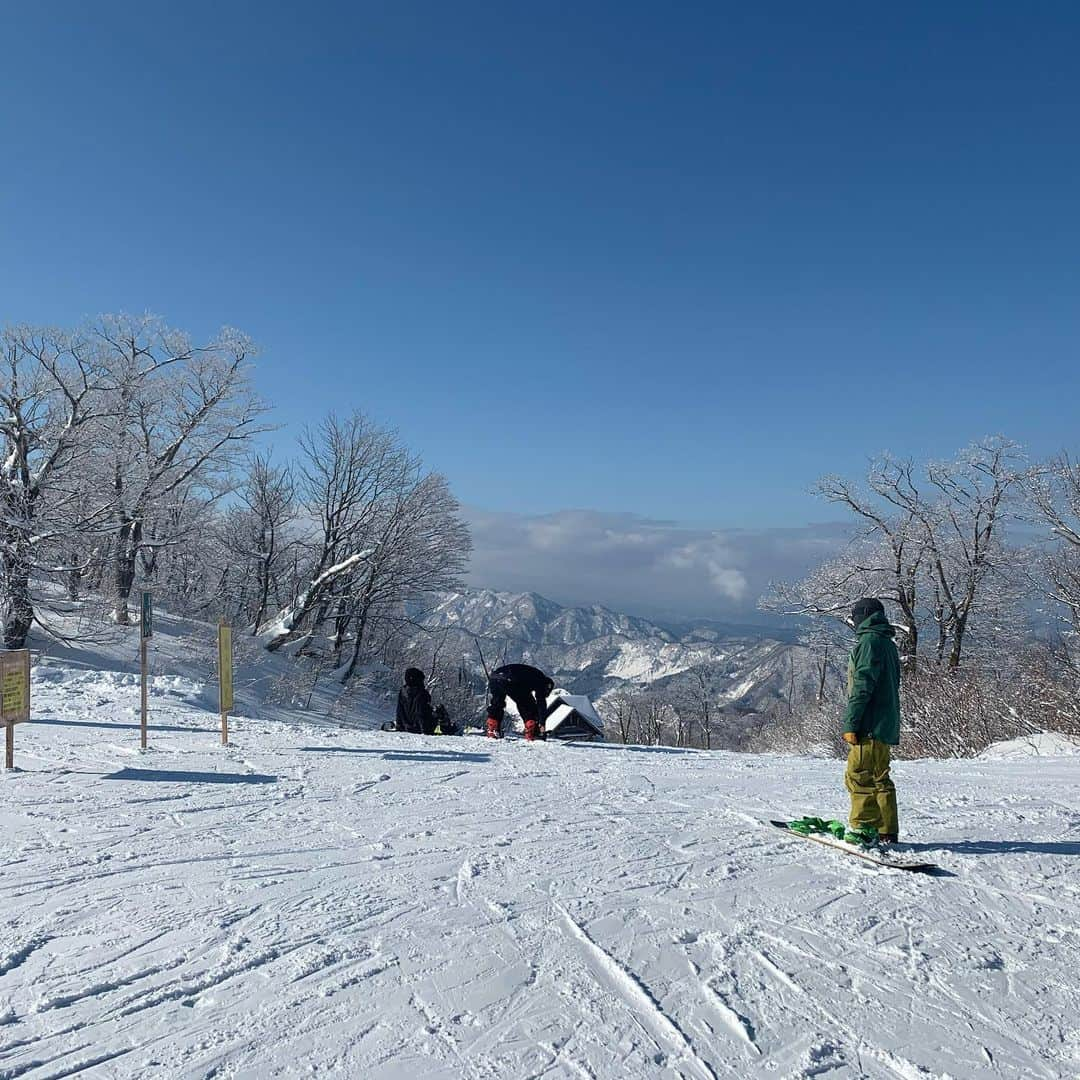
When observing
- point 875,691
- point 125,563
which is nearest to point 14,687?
point 875,691

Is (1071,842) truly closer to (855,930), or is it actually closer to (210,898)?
(855,930)

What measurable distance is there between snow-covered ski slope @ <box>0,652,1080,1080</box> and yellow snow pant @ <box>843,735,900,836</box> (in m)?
0.40

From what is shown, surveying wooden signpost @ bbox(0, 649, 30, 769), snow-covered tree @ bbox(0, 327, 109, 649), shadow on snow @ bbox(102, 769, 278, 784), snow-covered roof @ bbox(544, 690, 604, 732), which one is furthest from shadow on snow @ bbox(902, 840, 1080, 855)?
snow-covered roof @ bbox(544, 690, 604, 732)

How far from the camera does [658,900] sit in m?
4.95

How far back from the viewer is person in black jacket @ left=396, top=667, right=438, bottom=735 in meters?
16.4

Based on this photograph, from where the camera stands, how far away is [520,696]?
587 inches

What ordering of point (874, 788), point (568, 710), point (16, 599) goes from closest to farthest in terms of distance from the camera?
point (874, 788), point (16, 599), point (568, 710)

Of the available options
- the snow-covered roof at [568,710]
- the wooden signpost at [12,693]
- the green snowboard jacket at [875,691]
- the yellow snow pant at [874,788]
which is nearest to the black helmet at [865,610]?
the green snowboard jacket at [875,691]

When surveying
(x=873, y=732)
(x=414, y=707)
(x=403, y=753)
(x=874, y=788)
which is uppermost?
(x=873, y=732)

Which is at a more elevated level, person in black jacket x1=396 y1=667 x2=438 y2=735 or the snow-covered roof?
person in black jacket x1=396 y1=667 x2=438 y2=735

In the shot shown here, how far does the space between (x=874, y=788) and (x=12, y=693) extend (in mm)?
8686

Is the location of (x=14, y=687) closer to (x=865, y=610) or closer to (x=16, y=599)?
(x=865, y=610)

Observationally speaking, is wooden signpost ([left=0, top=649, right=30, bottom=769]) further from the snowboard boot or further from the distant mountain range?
the distant mountain range

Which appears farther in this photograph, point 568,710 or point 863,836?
point 568,710
